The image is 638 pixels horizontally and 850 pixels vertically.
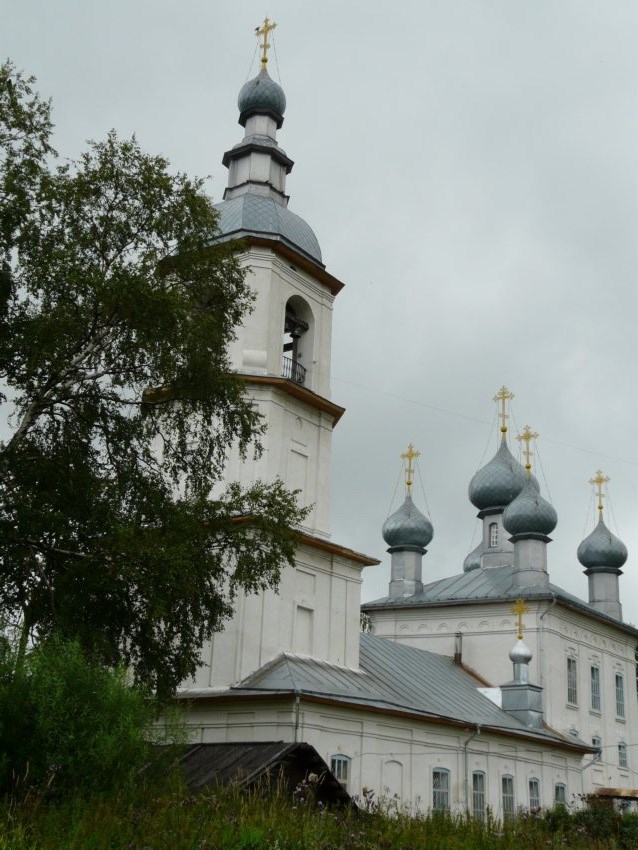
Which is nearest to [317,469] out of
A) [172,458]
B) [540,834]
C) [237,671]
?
[237,671]

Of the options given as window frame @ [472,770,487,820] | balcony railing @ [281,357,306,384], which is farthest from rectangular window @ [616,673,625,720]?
balcony railing @ [281,357,306,384]

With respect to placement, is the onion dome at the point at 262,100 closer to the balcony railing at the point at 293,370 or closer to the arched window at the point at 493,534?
the balcony railing at the point at 293,370

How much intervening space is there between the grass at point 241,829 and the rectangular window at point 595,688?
2394 cm

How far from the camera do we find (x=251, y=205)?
2220cm

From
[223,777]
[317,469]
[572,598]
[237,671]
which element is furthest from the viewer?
[572,598]

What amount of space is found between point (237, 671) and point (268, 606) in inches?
52.2

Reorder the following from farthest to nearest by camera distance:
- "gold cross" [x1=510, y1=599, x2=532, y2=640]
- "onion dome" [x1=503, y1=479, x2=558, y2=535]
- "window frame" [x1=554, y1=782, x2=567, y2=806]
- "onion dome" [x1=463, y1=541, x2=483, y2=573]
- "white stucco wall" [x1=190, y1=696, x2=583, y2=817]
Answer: "onion dome" [x1=463, y1=541, x2=483, y2=573]
"onion dome" [x1=503, y1=479, x2=558, y2=535]
"gold cross" [x1=510, y1=599, x2=532, y2=640]
"window frame" [x1=554, y1=782, x2=567, y2=806]
"white stucco wall" [x1=190, y1=696, x2=583, y2=817]

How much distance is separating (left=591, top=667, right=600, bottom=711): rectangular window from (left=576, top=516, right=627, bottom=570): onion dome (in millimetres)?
4937

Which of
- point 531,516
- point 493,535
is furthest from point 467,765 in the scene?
point 493,535

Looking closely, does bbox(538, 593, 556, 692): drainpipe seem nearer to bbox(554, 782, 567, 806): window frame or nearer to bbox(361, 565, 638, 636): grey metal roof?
bbox(361, 565, 638, 636): grey metal roof

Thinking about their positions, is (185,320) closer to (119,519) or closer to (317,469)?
(119,519)

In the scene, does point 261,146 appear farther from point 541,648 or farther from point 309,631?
point 541,648

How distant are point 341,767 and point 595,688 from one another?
15447mm

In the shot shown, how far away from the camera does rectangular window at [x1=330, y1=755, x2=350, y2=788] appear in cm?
1855
